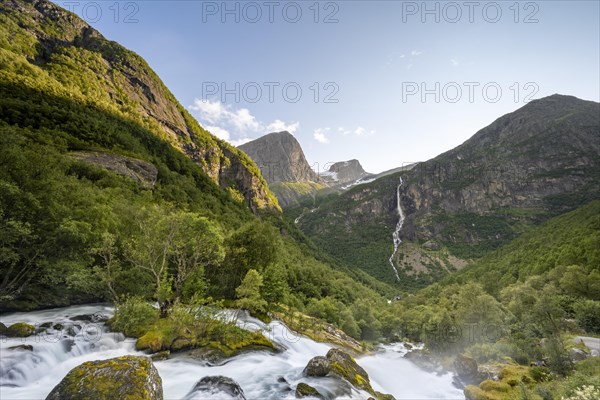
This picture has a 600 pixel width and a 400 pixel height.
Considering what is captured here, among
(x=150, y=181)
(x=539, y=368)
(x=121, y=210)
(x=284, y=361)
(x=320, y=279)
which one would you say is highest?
(x=150, y=181)

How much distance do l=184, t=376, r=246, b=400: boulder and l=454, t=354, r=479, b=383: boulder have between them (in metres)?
25.6

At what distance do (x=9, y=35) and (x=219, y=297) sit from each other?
12147cm

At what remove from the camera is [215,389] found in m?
13.7

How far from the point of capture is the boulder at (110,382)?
9.52 metres

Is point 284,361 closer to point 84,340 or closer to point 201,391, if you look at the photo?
point 201,391

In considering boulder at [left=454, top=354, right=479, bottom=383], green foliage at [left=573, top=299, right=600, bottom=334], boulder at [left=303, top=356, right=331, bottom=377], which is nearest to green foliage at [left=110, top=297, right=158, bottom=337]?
boulder at [left=303, top=356, right=331, bottom=377]

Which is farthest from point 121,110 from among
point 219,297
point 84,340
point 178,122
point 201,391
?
point 201,391

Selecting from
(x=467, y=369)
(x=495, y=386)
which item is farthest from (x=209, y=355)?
(x=467, y=369)

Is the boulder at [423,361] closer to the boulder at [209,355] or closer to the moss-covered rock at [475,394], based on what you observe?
the moss-covered rock at [475,394]

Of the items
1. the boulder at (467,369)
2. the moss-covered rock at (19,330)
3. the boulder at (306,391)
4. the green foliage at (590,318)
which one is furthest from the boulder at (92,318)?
the green foliage at (590,318)

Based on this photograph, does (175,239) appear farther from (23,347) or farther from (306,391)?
(306,391)

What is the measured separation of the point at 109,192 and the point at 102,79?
308ft

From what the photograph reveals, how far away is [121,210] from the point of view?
112 feet

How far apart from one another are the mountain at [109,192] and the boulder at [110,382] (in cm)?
1049
